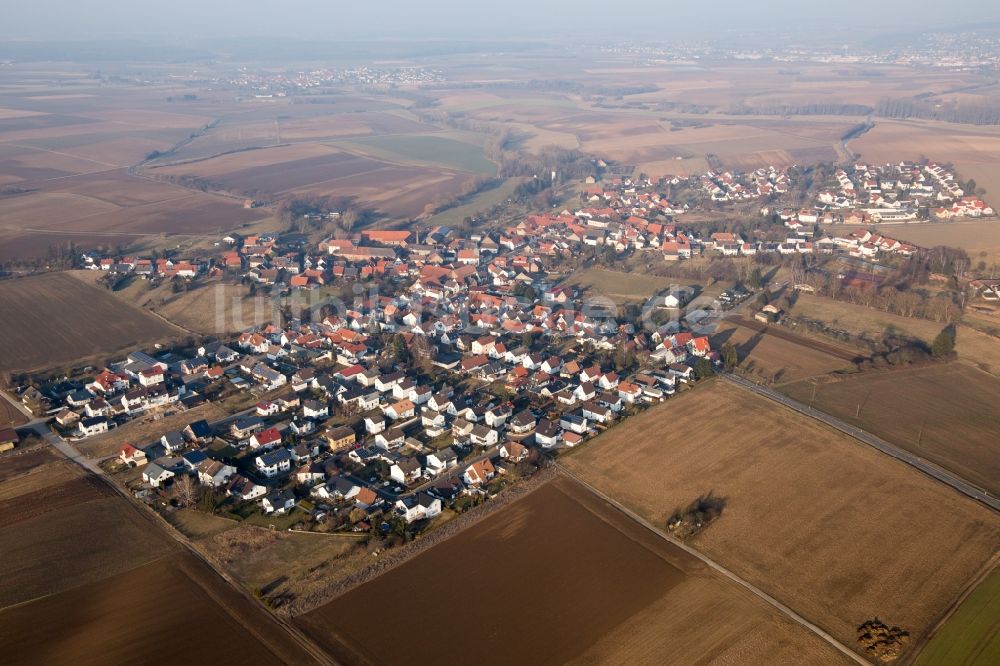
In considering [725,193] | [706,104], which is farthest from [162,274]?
[706,104]

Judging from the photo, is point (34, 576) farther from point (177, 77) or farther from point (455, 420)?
point (177, 77)

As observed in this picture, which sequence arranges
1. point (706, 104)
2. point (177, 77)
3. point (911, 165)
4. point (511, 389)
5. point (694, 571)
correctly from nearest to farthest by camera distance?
point (694, 571) → point (511, 389) → point (911, 165) → point (706, 104) → point (177, 77)

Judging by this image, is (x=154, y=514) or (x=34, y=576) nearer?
(x=34, y=576)

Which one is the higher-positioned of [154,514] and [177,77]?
[177,77]

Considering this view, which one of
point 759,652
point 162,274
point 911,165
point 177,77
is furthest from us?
point 177,77

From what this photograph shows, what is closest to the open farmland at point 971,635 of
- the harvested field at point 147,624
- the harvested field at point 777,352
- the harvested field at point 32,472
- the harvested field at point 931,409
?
the harvested field at point 931,409
